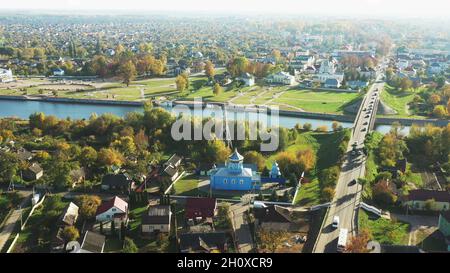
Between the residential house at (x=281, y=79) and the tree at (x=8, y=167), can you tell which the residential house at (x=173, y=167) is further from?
the residential house at (x=281, y=79)

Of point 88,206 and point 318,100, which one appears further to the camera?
point 318,100

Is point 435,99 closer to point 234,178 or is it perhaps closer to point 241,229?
point 234,178

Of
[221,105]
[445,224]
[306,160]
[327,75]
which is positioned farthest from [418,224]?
[327,75]

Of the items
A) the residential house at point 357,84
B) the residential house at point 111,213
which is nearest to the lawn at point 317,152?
the residential house at point 111,213

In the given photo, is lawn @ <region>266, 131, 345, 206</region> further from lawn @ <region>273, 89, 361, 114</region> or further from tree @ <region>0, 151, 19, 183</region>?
tree @ <region>0, 151, 19, 183</region>

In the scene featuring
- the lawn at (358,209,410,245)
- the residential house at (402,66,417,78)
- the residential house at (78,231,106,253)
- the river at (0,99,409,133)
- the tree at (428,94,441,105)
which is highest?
the residential house at (402,66,417,78)

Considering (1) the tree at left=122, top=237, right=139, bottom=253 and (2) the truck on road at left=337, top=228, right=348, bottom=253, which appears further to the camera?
(1) the tree at left=122, top=237, right=139, bottom=253

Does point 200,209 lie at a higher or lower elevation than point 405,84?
lower

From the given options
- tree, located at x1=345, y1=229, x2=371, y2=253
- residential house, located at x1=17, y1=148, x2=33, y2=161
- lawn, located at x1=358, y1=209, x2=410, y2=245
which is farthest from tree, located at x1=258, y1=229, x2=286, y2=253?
residential house, located at x1=17, y1=148, x2=33, y2=161
